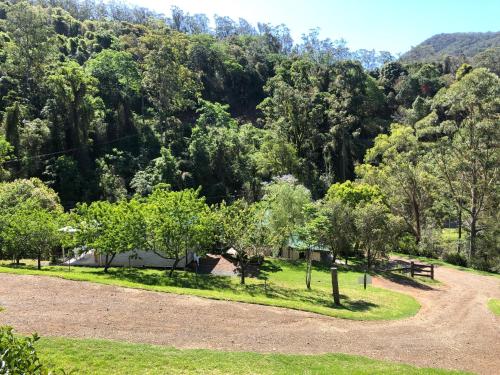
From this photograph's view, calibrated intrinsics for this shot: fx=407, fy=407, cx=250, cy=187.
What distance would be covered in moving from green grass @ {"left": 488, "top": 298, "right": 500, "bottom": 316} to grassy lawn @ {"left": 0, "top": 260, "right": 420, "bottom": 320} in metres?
3.71

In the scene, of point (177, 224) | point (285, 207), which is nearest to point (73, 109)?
point (285, 207)

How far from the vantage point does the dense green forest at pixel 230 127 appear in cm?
4112

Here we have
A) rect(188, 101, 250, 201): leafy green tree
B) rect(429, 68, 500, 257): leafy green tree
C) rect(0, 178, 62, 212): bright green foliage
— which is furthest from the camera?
rect(188, 101, 250, 201): leafy green tree

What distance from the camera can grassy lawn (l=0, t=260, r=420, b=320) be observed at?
18.8 metres

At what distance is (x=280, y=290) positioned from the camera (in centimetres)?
2325

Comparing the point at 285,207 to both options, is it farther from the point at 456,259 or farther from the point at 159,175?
the point at 159,175

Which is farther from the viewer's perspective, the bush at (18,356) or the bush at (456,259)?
the bush at (456,259)

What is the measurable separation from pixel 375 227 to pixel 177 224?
14280 millimetres

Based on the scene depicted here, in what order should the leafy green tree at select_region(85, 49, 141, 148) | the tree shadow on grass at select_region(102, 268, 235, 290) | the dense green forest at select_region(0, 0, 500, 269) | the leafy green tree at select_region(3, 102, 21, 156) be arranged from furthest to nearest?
the leafy green tree at select_region(85, 49, 141, 148) < the leafy green tree at select_region(3, 102, 21, 156) < the dense green forest at select_region(0, 0, 500, 269) < the tree shadow on grass at select_region(102, 268, 235, 290)

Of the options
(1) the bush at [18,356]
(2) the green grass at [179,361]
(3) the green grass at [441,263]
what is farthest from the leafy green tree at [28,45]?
(1) the bush at [18,356]

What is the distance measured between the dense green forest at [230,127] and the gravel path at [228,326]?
71.6 ft

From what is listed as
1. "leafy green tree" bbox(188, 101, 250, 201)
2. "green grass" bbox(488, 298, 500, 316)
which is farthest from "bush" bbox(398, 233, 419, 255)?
"leafy green tree" bbox(188, 101, 250, 201)

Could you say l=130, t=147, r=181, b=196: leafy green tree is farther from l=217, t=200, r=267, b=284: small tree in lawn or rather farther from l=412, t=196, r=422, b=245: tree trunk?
l=412, t=196, r=422, b=245: tree trunk

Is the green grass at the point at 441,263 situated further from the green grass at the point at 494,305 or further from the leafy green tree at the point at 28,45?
the leafy green tree at the point at 28,45
